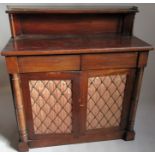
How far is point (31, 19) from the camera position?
156cm

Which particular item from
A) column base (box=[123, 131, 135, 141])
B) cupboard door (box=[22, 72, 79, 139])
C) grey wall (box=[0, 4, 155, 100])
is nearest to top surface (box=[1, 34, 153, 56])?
cupboard door (box=[22, 72, 79, 139])

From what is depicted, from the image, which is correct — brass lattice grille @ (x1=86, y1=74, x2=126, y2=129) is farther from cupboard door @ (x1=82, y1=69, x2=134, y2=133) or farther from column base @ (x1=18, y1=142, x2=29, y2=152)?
column base @ (x1=18, y1=142, x2=29, y2=152)

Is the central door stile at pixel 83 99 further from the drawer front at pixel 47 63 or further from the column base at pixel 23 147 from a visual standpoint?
the column base at pixel 23 147

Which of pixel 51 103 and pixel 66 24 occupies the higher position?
pixel 66 24

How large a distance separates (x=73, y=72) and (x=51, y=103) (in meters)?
0.31

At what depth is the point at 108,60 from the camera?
1.37m

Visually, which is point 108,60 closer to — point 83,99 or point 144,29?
point 83,99

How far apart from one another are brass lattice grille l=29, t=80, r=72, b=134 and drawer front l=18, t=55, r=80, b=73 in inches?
4.2

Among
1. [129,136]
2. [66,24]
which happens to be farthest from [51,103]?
[129,136]

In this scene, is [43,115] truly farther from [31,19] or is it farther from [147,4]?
[147,4]

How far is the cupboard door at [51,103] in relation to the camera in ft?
4.55

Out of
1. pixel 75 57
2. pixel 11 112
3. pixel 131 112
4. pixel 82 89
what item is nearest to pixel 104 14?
pixel 75 57

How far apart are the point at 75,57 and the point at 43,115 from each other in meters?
0.54

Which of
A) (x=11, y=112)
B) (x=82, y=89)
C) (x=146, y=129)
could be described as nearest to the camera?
(x=82, y=89)
